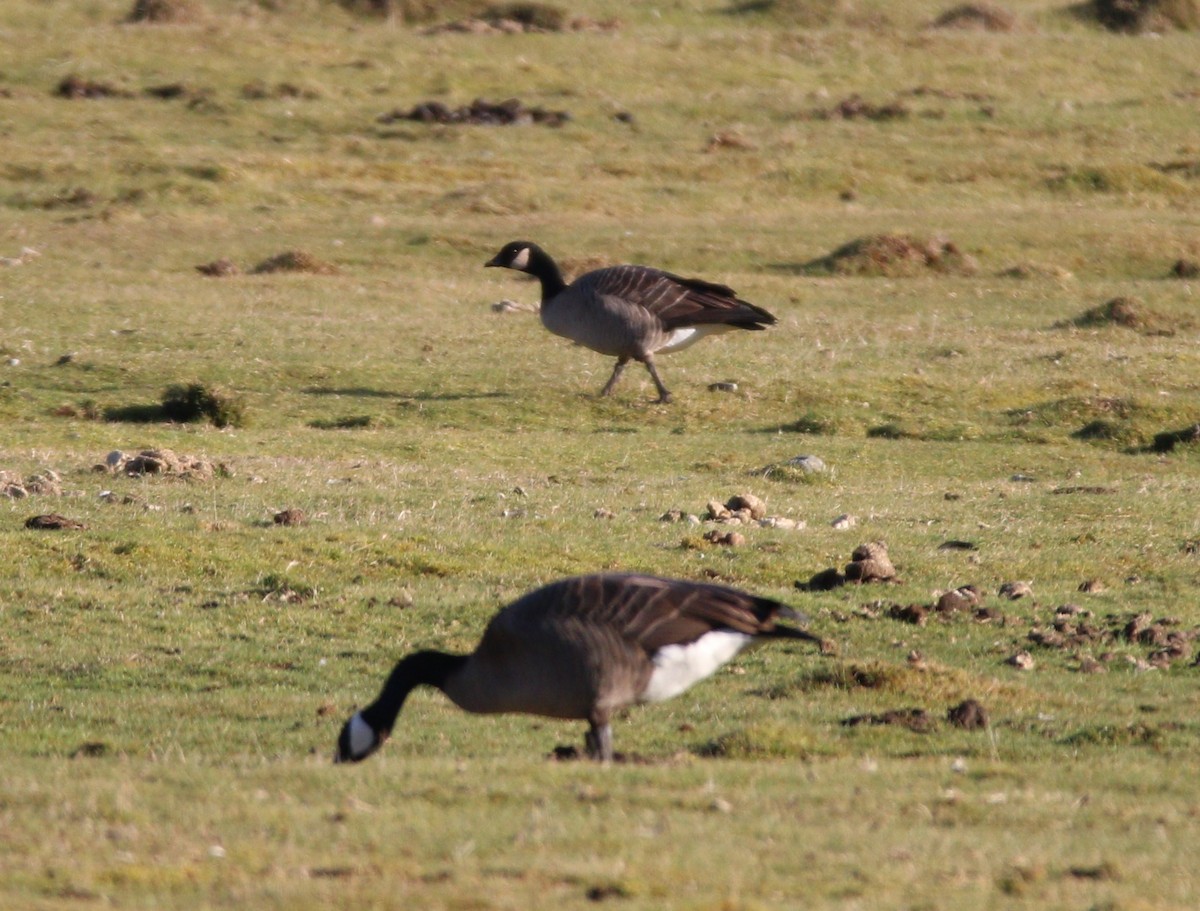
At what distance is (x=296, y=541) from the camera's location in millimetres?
12703

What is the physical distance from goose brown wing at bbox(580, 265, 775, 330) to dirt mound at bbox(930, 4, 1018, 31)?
127ft

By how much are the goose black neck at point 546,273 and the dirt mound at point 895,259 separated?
374 inches

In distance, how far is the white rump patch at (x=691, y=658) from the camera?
7422mm

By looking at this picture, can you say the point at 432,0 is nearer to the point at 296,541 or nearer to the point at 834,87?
the point at 834,87

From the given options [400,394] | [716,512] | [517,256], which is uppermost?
[517,256]

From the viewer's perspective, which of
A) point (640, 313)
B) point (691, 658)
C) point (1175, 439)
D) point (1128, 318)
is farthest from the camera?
point (1128, 318)

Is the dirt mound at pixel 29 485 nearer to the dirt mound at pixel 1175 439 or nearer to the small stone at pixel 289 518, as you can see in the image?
the small stone at pixel 289 518

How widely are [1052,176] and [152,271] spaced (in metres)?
19.4

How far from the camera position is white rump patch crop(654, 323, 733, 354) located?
66.8 ft

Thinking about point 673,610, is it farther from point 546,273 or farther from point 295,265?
point 295,265

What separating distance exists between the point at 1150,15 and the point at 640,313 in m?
42.8

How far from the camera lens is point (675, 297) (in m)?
20.2

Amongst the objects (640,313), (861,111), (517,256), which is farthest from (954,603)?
(861,111)

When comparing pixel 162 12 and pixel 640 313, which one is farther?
pixel 162 12
